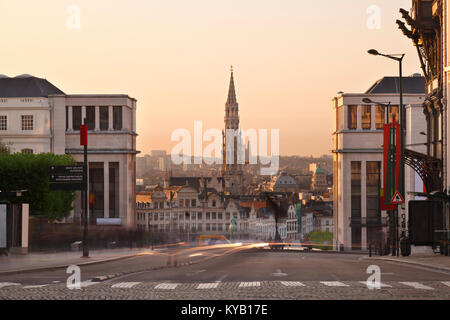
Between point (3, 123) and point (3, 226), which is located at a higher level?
point (3, 123)

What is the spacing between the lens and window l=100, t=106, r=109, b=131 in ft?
414

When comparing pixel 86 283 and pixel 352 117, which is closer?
pixel 86 283

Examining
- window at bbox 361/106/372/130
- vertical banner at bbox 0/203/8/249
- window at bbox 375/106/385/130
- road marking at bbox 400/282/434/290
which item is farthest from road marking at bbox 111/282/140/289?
window at bbox 375/106/385/130

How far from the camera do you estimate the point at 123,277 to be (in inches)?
1102

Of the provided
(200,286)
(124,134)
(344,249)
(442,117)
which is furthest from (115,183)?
(200,286)

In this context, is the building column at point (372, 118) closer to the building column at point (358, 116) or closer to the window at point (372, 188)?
the building column at point (358, 116)

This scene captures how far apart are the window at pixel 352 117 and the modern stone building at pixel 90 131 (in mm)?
32729

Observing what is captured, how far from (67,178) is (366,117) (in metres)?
84.4

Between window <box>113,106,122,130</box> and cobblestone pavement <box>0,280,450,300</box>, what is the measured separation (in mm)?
102969

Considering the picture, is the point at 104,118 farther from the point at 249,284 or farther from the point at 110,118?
the point at 249,284

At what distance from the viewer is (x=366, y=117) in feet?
421

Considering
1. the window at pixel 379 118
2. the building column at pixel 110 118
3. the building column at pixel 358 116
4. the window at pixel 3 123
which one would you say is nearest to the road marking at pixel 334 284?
the window at pixel 3 123

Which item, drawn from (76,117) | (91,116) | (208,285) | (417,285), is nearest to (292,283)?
(208,285)

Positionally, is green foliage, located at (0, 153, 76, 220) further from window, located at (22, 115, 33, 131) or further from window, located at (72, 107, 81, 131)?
window, located at (72, 107, 81, 131)
